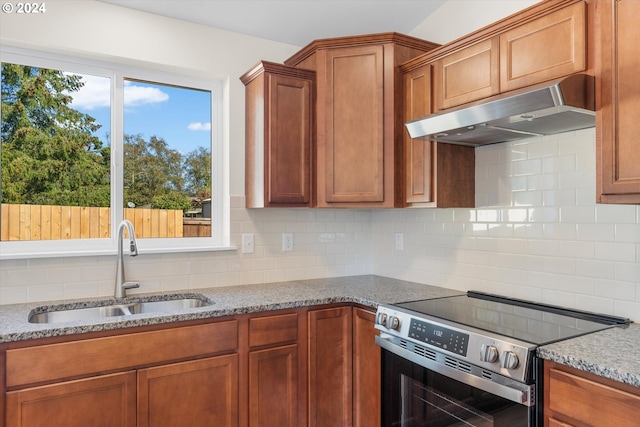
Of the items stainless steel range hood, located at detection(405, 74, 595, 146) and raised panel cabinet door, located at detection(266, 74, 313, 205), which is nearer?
stainless steel range hood, located at detection(405, 74, 595, 146)

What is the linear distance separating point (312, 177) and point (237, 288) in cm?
79

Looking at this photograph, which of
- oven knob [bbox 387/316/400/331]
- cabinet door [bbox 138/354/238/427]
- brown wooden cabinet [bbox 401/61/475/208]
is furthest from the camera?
brown wooden cabinet [bbox 401/61/475/208]

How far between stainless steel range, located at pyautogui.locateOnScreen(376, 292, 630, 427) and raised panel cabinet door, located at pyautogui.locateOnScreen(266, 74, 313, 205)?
2.93ft

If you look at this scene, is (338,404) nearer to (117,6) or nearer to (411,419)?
(411,419)

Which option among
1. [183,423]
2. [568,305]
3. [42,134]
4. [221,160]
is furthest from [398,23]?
[183,423]

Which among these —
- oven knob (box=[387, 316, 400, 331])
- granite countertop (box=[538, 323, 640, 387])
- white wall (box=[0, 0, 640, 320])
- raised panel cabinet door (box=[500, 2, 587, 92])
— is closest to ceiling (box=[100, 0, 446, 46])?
white wall (box=[0, 0, 640, 320])

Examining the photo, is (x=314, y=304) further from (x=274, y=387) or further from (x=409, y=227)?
(x=409, y=227)

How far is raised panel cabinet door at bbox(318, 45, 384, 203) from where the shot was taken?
2443mm

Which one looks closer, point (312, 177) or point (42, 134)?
point (42, 134)

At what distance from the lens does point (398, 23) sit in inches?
110

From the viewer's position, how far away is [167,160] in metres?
2.63

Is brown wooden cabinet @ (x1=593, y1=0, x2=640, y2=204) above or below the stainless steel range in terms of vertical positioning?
above

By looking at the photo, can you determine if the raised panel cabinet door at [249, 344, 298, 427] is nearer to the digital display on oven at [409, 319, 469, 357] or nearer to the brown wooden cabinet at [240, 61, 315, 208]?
the digital display on oven at [409, 319, 469, 357]

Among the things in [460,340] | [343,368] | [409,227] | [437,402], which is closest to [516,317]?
[460,340]
